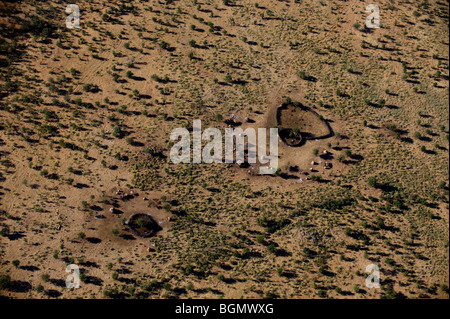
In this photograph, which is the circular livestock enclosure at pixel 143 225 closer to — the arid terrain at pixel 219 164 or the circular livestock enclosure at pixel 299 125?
the arid terrain at pixel 219 164

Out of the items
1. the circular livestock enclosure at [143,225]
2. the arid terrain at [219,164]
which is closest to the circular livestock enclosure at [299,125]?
the arid terrain at [219,164]

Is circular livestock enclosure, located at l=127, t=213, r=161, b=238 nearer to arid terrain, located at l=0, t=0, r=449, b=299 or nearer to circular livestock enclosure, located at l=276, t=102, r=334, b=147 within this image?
arid terrain, located at l=0, t=0, r=449, b=299

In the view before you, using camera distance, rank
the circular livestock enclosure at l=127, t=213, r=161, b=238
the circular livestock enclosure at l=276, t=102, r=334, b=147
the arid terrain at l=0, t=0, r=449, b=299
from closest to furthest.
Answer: the arid terrain at l=0, t=0, r=449, b=299
the circular livestock enclosure at l=127, t=213, r=161, b=238
the circular livestock enclosure at l=276, t=102, r=334, b=147

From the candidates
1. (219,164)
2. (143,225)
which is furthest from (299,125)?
(143,225)

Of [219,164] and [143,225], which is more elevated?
[219,164]

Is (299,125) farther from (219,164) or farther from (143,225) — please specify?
(143,225)

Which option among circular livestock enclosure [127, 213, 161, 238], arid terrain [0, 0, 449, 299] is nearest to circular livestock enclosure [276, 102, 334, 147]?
arid terrain [0, 0, 449, 299]

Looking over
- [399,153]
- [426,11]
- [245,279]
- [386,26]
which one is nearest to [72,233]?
[245,279]
